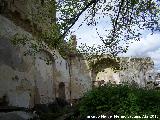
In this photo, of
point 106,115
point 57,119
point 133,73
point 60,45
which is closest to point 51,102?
point 60,45

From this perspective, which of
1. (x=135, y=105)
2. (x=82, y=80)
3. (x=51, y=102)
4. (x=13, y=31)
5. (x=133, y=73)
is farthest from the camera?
(x=133, y=73)

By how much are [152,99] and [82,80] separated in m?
14.8

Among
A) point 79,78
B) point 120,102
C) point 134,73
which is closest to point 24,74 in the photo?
point 120,102

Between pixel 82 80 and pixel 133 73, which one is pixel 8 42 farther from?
pixel 133 73

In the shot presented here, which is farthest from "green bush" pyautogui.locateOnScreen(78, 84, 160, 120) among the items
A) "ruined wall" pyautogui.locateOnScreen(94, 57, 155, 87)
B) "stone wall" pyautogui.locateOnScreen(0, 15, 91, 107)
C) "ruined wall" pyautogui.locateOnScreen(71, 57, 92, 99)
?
"ruined wall" pyautogui.locateOnScreen(94, 57, 155, 87)

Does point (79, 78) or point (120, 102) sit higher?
point (79, 78)

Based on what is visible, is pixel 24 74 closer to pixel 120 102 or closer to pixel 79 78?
pixel 120 102

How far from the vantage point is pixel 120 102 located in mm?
7816

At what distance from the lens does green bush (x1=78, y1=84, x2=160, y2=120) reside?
24.8 ft

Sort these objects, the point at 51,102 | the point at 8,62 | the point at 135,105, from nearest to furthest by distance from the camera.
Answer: the point at 135,105
the point at 8,62
the point at 51,102

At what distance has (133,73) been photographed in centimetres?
2706

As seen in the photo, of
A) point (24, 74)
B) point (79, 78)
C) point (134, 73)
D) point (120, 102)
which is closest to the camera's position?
point (120, 102)

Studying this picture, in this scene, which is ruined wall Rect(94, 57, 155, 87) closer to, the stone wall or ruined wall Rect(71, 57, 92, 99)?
ruined wall Rect(71, 57, 92, 99)

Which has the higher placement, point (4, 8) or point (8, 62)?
point (4, 8)
